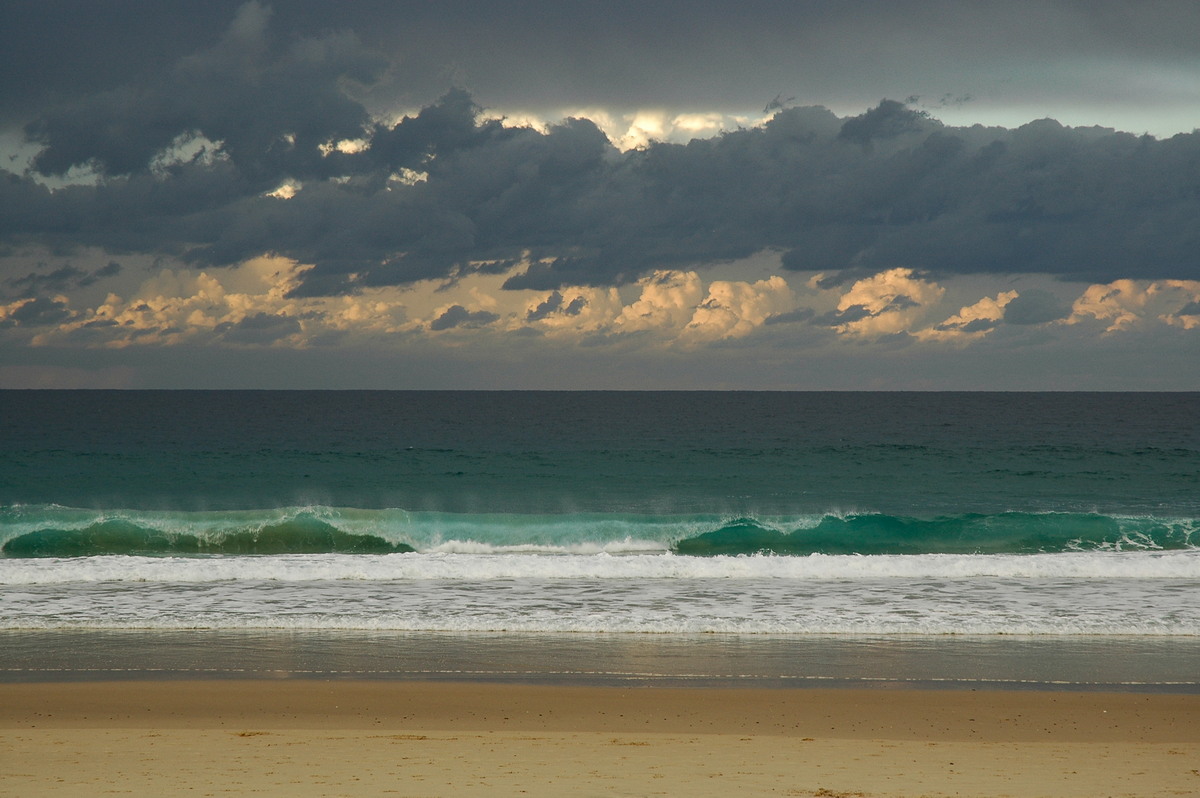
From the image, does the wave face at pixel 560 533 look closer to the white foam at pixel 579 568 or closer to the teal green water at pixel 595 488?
the teal green water at pixel 595 488

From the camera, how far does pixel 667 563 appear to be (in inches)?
711

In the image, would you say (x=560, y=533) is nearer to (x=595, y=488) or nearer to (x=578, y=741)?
(x=595, y=488)

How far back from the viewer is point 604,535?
24297mm

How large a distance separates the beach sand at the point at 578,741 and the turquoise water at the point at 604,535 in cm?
331

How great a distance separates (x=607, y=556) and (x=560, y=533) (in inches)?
221

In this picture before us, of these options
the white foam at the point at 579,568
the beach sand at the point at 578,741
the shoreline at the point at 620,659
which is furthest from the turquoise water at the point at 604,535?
the beach sand at the point at 578,741

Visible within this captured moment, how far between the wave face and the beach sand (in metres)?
12.9

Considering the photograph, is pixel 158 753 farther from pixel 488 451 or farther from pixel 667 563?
pixel 488 451

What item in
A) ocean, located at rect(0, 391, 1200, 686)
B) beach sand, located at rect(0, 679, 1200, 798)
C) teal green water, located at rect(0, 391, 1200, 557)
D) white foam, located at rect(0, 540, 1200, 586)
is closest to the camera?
beach sand, located at rect(0, 679, 1200, 798)

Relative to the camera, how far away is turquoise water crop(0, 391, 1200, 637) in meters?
14.1

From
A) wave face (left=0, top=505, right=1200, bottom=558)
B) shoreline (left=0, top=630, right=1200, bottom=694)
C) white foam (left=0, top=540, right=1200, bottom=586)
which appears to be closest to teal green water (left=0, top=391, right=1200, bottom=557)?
wave face (left=0, top=505, right=1200, bottom=558)

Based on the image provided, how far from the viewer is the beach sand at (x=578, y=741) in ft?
23.8

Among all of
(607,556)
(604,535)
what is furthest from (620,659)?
(604,535)

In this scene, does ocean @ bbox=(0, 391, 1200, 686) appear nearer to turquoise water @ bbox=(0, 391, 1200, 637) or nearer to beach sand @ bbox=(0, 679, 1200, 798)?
turquoise water @ bbox=(0, 391, 1200, 637)
